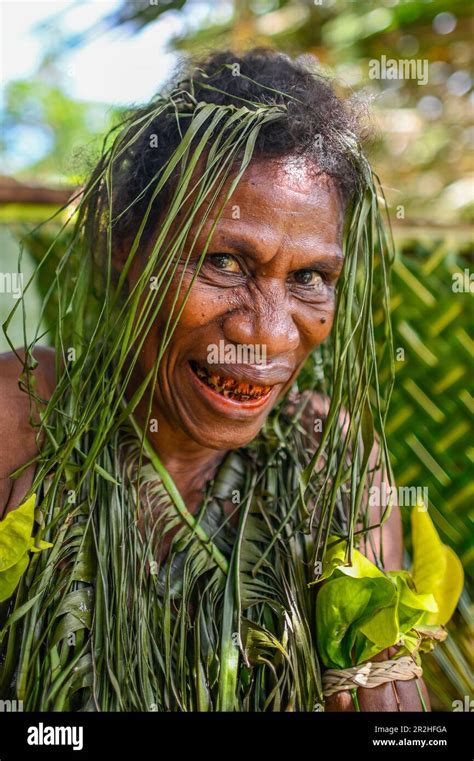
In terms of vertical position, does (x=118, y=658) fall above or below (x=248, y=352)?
below

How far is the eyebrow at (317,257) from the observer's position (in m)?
1.02

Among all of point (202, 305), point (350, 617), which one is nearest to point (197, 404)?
point (202, 305)

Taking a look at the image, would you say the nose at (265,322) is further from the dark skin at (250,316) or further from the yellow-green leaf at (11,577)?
the yellow-green leaf at (11,577)

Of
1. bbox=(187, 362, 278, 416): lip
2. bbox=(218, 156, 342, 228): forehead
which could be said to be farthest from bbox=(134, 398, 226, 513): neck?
bbox=(218, 156, 342, 228): forehead

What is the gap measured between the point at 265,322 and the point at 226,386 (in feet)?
0.35

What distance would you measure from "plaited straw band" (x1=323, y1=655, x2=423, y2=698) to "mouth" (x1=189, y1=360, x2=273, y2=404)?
39cm

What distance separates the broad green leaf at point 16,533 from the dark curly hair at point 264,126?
0.39 metres

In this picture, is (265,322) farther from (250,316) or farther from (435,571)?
(435,571)

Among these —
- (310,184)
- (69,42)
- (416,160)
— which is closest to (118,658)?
(310,184)

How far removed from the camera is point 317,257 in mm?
1062

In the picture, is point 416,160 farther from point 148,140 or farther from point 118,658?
point 118,658

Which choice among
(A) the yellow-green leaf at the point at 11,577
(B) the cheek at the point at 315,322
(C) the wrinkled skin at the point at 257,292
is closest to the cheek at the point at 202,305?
(C) the wrinkled skin at the point at 257,292
